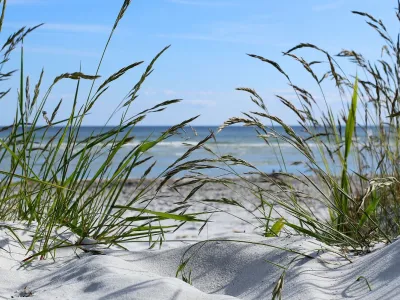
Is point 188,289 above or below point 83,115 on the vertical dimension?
below

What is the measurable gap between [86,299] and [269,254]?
2.01 feet

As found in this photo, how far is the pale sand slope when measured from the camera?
1.44m

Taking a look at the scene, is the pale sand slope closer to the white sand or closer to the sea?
the white sand

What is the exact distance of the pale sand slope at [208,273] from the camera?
1.44m

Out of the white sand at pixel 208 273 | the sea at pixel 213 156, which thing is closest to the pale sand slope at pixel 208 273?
the white sand at pixel 208 273

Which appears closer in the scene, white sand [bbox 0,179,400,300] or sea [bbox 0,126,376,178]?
white sand [bbox 0,179,400,300]

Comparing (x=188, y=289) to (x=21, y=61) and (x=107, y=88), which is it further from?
(x=21, y=61)

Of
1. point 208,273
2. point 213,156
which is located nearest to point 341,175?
point 208,273

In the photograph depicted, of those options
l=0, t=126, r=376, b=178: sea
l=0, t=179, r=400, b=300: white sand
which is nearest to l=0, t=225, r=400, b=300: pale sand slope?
l=0, t=179, r=400, b=300: white sand

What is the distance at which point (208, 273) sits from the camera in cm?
174

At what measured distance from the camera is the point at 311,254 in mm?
1738

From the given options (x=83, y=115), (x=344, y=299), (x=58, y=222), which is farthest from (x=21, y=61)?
(x=344, y=299)

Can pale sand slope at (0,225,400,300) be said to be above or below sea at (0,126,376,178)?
above

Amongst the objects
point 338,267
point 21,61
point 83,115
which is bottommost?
point 338,267
